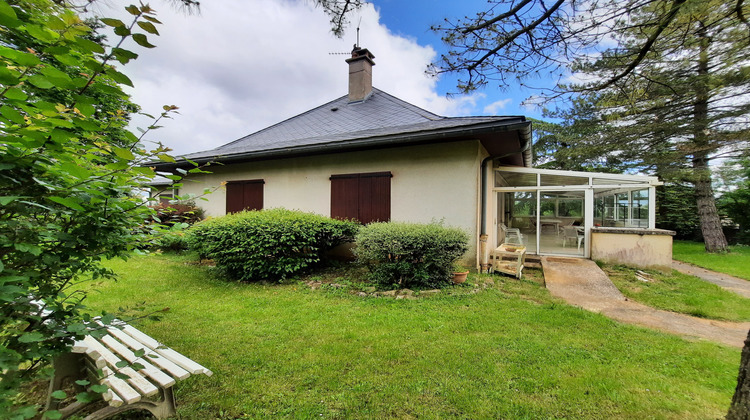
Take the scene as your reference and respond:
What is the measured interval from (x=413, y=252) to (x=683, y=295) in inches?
201

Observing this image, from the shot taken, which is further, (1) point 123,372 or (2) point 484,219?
(2) point 484,219

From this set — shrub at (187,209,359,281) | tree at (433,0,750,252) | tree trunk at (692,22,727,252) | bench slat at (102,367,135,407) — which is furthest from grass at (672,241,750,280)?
bench slat at (102,367,135,407)

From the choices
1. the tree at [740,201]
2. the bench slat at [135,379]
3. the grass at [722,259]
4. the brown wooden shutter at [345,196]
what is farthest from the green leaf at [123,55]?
the tree at [740,201]

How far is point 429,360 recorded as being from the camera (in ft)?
9.17

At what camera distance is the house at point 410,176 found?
6617 mm

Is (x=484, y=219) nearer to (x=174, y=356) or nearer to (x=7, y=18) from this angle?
(x=174, y=356)

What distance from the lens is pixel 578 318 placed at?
398cm

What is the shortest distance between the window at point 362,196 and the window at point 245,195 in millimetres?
2787

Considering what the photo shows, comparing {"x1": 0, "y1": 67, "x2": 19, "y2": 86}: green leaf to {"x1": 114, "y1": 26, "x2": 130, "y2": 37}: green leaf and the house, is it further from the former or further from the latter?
the house

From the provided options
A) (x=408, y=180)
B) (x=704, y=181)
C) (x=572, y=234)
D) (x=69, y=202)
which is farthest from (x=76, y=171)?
(x=704, y=181)

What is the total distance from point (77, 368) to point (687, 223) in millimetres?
22303

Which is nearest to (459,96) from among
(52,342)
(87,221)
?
(87,221)

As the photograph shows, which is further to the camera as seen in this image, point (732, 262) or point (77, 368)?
point (732, 262)

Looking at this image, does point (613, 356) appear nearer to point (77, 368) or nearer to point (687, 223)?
point (77, 368)
